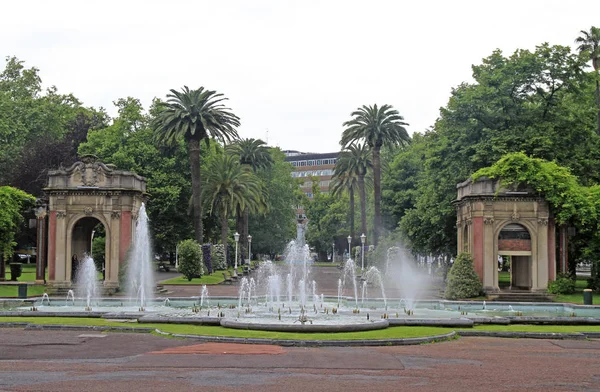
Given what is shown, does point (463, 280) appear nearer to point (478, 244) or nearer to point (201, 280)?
point (478, 244)

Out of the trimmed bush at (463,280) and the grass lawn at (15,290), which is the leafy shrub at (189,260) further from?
the trimmed bush at (463,280)

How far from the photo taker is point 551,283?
42.7m

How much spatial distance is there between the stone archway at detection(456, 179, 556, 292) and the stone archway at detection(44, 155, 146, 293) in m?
20.1

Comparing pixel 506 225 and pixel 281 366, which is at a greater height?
pixel 506 225

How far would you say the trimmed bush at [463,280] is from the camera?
42.4 metres

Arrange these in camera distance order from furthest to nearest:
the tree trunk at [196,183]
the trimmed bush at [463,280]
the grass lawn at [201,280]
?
the tree trunk at [196,183]
the grass lawn at [201,280]
the trimmed bush at [463,280]

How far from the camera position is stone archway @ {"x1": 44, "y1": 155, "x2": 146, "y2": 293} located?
44312 mm

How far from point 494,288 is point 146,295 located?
19598 mm

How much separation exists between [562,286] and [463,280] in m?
5.45

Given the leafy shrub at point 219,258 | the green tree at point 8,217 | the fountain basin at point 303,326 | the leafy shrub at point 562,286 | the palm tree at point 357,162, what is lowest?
the fountain basin at point 303,326

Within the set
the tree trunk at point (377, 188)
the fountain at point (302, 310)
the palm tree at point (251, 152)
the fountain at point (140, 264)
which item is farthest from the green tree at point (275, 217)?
the fountain at point (140, 264)

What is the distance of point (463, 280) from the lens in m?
42.5

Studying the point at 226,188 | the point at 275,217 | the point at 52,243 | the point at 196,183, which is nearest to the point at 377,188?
the point at 226,188

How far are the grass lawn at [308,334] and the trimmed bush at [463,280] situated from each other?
14791mm
